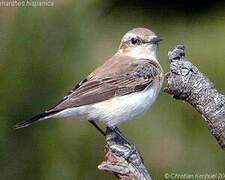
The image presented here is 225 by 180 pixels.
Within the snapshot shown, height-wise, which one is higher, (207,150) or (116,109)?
(116,109)

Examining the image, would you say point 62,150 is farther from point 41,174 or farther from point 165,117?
point 165,117

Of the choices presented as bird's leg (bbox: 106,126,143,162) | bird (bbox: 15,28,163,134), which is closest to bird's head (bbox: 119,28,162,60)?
bird (bbox: 15,28,163,134)

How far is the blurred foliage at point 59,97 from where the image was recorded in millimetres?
3133

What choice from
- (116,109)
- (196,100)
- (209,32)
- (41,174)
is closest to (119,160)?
(196,100)

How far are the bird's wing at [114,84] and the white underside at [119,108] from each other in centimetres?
2

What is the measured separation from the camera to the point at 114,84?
8.56ft

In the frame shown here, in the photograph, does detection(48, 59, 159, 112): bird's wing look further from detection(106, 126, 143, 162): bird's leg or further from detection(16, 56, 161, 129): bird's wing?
detection(106, 126, 143, 162): bird's leg

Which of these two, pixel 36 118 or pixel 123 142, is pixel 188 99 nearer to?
pixel 123 142

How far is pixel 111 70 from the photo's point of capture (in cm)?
265

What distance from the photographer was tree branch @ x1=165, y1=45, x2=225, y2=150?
1.88 m

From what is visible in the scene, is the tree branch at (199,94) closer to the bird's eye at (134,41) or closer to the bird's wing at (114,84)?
the bird's wing at (114,84)

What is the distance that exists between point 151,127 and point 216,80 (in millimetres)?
297

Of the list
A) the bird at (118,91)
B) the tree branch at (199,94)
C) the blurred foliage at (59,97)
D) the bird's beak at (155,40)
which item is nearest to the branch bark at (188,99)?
the tree branch at (199,94)

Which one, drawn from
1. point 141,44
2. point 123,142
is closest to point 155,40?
point 141,44
